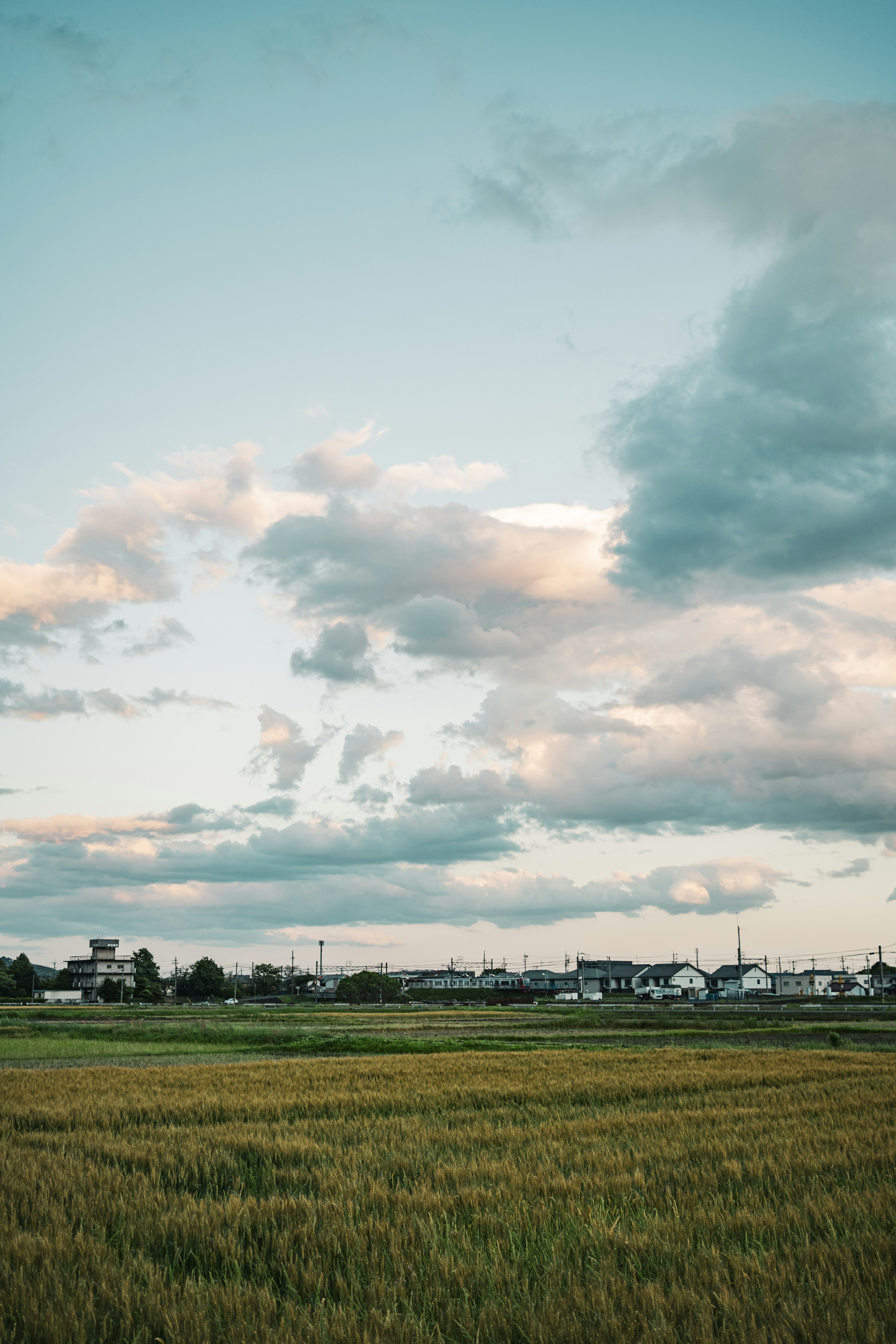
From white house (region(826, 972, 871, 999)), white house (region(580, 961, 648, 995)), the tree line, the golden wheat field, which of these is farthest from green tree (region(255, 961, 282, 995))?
the golden wheat field

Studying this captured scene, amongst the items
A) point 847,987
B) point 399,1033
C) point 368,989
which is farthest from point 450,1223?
point 847,987

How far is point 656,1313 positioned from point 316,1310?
2.03 meters

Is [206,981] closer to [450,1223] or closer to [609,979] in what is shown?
[609,979]

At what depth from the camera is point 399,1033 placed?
4809 cm

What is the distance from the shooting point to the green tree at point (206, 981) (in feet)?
450

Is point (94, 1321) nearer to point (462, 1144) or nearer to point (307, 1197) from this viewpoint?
point (307, 1197)

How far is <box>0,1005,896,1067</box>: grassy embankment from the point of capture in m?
35.6

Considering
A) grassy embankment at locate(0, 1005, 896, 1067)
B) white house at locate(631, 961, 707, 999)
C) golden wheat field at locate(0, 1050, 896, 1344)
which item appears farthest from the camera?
white house at locate(631, 961, 707, 999)

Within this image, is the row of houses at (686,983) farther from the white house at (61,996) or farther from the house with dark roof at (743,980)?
the white house at (61,996)

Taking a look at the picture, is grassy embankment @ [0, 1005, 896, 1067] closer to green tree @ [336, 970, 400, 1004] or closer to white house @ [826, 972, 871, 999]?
green tree @ [336, 970, 400, 1004]

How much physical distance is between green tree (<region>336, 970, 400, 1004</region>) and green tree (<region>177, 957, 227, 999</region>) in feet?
65.4

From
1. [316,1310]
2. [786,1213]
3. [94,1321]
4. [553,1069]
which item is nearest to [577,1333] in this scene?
[316,1310]

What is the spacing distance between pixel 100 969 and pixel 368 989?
46457 millimetres

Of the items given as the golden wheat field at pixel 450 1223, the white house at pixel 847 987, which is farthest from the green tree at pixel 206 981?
the golden wheat field at pixel 450 1223
